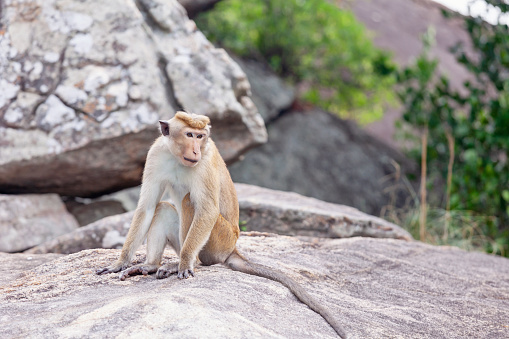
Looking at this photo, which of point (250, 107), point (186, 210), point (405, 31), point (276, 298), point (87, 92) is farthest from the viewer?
point (405, 31)

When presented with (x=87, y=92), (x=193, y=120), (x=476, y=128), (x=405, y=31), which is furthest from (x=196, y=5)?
(x=405, y=31)

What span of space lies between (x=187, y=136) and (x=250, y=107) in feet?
10.4

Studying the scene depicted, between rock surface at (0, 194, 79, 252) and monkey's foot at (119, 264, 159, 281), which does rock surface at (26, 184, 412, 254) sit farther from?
monkey's foot at (119, 264, 159, 281)

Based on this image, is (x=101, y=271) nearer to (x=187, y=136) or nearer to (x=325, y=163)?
(x=187, y=136)

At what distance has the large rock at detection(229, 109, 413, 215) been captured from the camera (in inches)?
435

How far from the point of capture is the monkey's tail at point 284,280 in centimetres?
339

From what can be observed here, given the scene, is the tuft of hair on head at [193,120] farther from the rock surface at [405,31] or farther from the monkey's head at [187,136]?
the rock surface at [405,31]

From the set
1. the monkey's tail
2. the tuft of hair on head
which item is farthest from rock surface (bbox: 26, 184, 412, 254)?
the tuft of hair on head

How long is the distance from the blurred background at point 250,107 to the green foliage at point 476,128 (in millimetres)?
28

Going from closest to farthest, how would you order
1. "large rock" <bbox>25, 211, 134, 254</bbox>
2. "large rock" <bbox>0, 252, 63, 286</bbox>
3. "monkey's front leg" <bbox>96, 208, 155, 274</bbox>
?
"monkey's front leg" <bbox>96, 208, 155, 274</bbox>, "large rock" <bbox>0, 252, 63, 286</bbox>, "large rock" <bbox>25, 211, 134, 254</bbox>

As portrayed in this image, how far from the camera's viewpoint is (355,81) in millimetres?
12391

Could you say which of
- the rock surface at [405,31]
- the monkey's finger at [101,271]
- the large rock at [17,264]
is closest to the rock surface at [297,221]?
the large rock at [17,264]

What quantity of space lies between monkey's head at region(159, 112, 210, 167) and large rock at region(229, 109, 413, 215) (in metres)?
6.63

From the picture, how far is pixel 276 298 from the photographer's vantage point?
3646 mm
